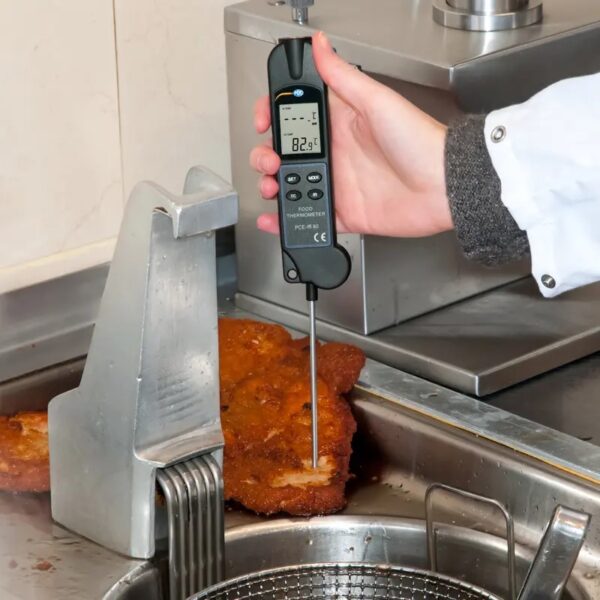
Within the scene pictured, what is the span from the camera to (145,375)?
0.97 meters

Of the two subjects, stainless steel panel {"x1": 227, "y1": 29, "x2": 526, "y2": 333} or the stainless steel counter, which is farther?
stainless steel panel {"x1": 227, "y1": 29, "x2": 526, "y2": 333}

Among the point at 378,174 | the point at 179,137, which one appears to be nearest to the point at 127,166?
the point at 179,137

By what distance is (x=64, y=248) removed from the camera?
136cm

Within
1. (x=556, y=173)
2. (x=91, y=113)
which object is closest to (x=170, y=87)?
(x=91, y=113)

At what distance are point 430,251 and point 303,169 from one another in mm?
268

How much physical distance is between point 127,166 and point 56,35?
17 cm

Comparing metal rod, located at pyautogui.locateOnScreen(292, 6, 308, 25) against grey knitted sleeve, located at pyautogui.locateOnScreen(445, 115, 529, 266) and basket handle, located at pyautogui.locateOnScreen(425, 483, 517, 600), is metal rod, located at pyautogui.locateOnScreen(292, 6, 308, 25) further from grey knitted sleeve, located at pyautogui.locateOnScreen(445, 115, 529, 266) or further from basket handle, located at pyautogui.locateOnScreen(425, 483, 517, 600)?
basket handle, located at pyautogui.locateOnScreen(425, 483, 517, 600)

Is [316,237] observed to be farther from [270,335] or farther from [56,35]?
[56,35]

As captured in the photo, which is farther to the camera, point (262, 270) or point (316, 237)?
point (262, 270)

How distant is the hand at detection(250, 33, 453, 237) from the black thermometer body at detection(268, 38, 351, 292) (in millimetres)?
13

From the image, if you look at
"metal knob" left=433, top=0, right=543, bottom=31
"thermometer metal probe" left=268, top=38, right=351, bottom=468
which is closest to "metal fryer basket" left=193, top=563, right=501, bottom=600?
"thermometer metal probe" left=268, top=38, right=351, bottom=468

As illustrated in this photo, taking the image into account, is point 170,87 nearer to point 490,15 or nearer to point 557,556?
point 490,15

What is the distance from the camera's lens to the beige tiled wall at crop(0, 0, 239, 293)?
4.20 feet

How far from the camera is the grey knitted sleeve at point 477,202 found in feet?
3.46
